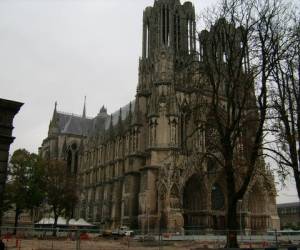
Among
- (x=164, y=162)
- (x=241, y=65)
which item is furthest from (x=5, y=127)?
(x=164, y=162)

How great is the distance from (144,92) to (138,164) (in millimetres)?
10799

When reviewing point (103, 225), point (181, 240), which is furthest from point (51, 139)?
point (181, 240)

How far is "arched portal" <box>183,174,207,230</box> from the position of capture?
4888 centimetres

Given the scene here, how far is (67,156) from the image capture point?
88.2 m

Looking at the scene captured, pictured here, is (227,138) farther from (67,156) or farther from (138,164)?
(67,156)

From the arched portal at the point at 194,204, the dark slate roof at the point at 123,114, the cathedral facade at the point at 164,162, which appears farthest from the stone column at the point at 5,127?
the dark slate roof at the point at 123,114

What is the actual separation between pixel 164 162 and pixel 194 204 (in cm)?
711

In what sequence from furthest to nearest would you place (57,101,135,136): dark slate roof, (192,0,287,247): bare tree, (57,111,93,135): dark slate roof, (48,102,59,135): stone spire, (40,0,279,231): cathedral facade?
1. (57,111,93,135): dark slate roof
2. (57,101,135,136): dark slate roof
3. (48,102,59,135): stone spire
4. (40,0,279,231): cathedral facade
5. (192,0,287,247): bare tree

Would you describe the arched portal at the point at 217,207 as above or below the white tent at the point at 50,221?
above

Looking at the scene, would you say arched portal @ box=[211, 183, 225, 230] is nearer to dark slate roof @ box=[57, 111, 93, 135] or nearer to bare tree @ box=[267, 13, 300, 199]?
bare tree @ box=[267, 13, 300, 199]

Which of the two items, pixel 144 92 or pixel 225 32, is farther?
pixel 144 92

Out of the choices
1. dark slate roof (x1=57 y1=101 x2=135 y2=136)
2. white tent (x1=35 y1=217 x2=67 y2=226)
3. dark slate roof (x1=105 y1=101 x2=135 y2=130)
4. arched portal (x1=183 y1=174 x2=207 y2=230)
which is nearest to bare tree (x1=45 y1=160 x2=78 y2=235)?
white tent (x1=35 y1=217 x2=67 y2=226)

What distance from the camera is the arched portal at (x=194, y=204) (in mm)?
48875

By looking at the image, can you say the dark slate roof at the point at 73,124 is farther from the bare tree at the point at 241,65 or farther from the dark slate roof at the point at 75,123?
the bare tree at the point at 241,65
